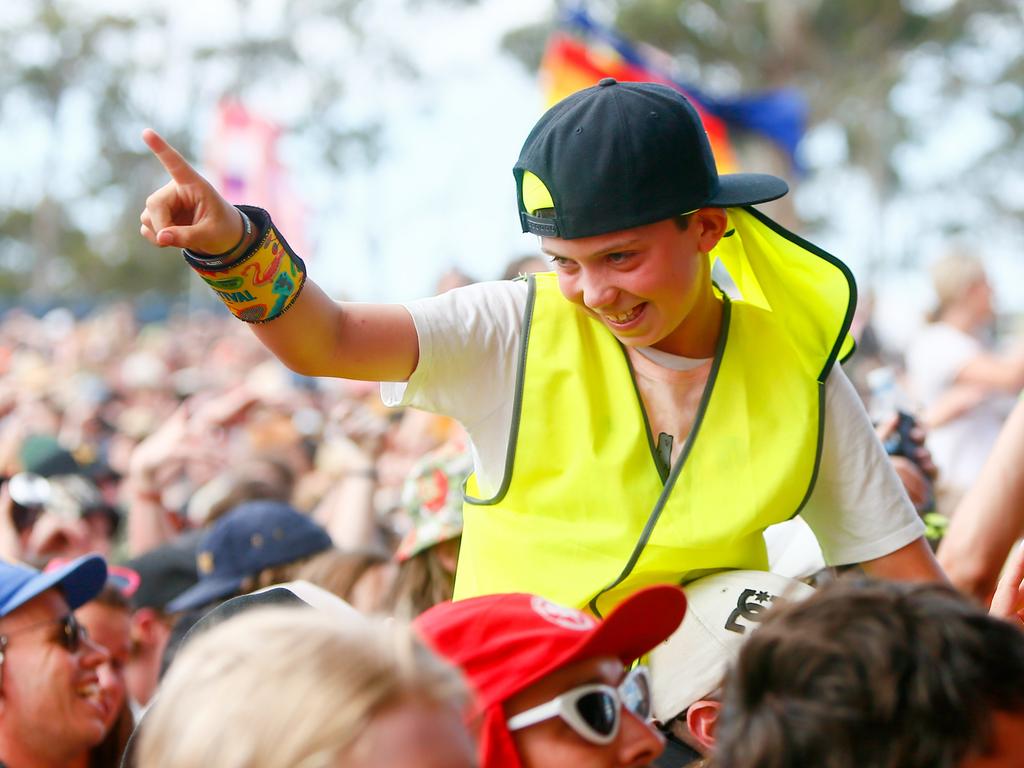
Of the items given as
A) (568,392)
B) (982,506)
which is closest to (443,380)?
(568,392)

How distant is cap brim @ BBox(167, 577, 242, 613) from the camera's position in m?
4.02

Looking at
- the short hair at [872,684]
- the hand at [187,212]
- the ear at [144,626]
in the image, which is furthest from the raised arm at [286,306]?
the ear at [144,626]

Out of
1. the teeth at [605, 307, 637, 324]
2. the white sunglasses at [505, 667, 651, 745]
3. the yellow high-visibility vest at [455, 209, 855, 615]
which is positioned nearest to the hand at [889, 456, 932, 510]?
the yellow high-visibility vest at [455, 209, 855, 615]

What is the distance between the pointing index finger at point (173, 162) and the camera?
2.03 m

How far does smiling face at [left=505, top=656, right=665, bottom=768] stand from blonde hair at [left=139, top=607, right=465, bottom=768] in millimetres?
319

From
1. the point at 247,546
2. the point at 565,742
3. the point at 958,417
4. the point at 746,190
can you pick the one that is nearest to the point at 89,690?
the point at 247,546

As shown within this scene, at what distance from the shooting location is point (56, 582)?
9.90 feet

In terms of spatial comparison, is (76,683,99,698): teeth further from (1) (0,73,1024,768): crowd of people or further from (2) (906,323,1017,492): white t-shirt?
(2) (906,323,1017,492): white t-shirt

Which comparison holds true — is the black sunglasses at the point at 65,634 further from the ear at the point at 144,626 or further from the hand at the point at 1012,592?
the hand at the point at 1012,592

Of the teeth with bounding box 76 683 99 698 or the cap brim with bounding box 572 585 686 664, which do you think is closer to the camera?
the cap brim with bounding box 572 585 686 664

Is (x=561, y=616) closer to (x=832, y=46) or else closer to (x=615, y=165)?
(x=615, y=165)

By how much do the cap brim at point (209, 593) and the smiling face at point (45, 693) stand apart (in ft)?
3.15

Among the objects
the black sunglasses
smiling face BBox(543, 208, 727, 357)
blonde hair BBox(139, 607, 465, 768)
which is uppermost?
smiling face BBox(543, 208, 727, 357)

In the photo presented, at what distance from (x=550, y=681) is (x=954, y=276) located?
456 cm
